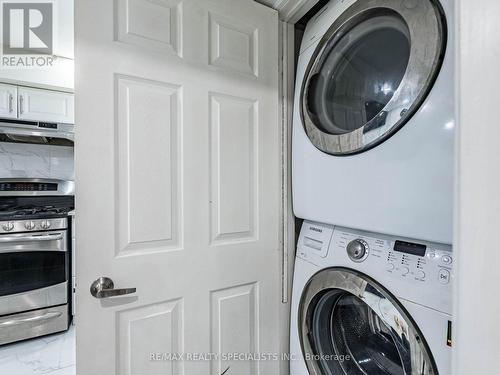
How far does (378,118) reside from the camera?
2.47 feet

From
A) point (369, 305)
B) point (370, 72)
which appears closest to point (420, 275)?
point (369, 305)

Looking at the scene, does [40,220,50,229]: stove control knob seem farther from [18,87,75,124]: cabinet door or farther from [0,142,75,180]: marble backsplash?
[18,87,75,124]: cabinet door

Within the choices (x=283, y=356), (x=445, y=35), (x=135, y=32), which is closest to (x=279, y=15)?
(x=135, y=32)

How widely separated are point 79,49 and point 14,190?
2.26 m

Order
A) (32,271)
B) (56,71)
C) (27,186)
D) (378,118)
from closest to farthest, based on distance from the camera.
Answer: (378,118) < (32,271) < (56,71) < (27,186)

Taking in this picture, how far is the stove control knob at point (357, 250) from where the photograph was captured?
0.83m

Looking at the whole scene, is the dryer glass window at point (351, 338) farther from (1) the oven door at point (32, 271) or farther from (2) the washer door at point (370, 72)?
(1) the oven door at point (32, 271)

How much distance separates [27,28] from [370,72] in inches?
88.7

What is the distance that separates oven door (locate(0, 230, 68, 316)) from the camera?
6.26 feet

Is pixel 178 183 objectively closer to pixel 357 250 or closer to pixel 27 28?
pixel 357 250

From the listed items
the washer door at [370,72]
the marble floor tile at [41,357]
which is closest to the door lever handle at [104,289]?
the washer door at [370,72]

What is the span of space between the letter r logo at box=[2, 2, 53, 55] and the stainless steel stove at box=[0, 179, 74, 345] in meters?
1.28
